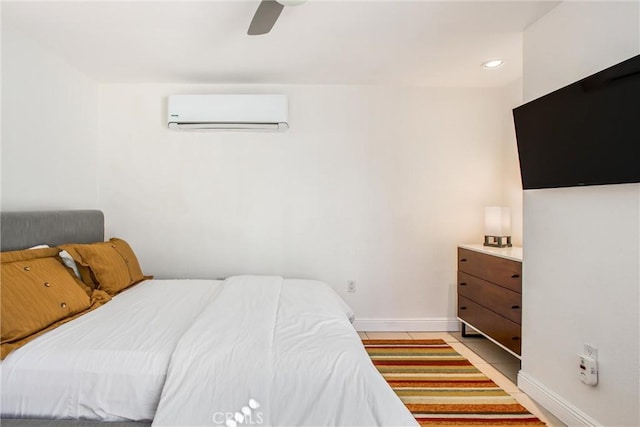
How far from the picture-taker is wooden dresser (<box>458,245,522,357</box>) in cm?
242

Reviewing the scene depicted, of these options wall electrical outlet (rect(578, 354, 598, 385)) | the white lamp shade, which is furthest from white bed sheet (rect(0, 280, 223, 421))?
the white lamp shade

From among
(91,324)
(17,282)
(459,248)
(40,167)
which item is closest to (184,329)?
(91,324)

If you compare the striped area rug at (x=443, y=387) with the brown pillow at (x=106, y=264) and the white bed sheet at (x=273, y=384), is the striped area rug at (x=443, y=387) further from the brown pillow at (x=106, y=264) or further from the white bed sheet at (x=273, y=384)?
the brown pillow at (x=106, y=264)

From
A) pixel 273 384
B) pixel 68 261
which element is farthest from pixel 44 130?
pixel 273 384

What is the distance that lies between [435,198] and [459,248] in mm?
541

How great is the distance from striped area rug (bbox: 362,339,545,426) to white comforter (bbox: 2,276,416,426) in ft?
2.92

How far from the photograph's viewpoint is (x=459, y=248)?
3264 mm

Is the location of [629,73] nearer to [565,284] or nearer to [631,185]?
[631,185]

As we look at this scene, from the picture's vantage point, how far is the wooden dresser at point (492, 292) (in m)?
2.42

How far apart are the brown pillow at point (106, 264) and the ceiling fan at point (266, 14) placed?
1.83 m

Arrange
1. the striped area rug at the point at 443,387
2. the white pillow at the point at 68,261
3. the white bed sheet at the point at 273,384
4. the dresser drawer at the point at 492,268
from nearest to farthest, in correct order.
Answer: the white bed sheet at the point at 273,384, the striped area rug at the point at 443,387, the white pillow at the point at 68,261, the dresser drawer at the point at 492,268

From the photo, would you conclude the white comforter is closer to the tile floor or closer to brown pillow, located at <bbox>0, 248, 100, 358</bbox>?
brown pillow, located at <bbox>0, 248, 100, 358</bbox>

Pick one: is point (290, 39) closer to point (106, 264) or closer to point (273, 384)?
point (106, 264)

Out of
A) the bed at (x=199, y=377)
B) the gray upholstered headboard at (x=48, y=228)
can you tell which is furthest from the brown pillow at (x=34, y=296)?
the gray upholstered headboard at (x=48, y=228)
